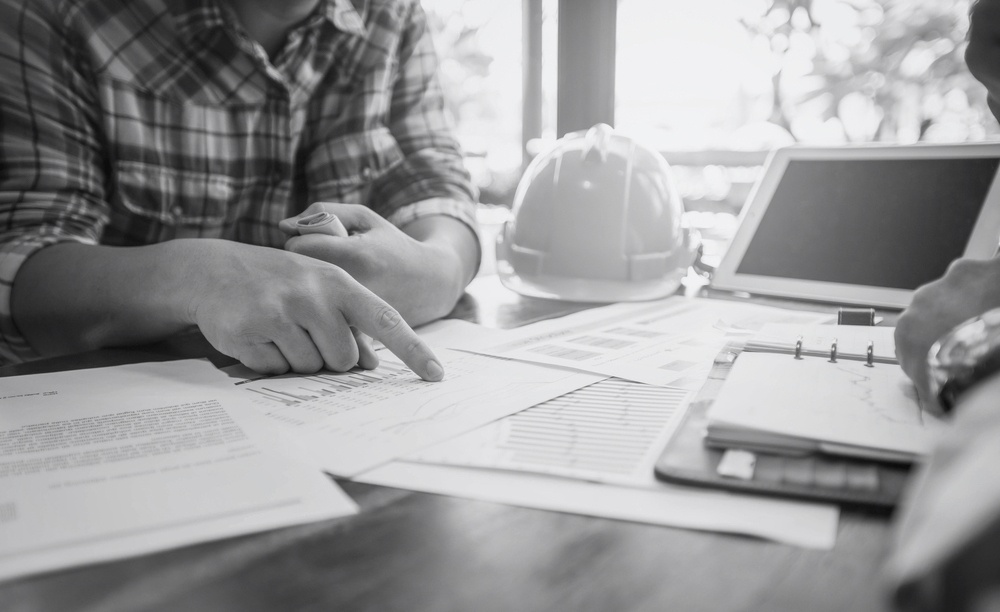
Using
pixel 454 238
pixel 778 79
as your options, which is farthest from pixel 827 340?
pixel 778 79

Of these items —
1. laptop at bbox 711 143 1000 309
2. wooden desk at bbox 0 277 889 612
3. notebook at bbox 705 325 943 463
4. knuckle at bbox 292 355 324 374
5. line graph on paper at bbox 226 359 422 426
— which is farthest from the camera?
laptop at bbox 711 143 1000 309

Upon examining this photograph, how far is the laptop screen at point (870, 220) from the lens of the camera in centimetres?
90

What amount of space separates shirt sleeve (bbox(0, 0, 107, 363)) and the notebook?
726 millimetres

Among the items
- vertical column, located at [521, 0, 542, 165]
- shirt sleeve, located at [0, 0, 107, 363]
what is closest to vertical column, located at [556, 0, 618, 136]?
vertical column, located at [521, 0, 542, 165]

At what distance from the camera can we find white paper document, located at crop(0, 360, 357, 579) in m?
0.31

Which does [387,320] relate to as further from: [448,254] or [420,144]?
[420,144]

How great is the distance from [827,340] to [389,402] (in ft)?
1.25

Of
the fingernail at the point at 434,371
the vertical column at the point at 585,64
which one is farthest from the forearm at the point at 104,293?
the vertical column at the point at 585,64

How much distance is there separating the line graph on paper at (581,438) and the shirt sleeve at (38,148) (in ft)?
1.95

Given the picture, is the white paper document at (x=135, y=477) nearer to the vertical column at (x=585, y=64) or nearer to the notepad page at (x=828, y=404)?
the notepad page at (x=828, y=404)

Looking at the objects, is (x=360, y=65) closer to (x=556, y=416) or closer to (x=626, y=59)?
(x=556, y=416)

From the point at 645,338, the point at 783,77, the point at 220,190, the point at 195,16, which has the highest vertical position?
the point at 195,16

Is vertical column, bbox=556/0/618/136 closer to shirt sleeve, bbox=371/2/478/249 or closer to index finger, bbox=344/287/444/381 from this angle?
shirt sleeve, bbox=371/2/478/249

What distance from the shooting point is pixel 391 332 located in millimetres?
591
